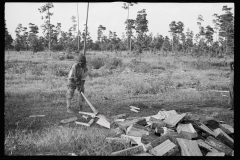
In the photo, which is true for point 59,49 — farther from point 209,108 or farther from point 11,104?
point 209,108

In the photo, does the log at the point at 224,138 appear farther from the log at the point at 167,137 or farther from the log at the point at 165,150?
the log at the point at 165,150

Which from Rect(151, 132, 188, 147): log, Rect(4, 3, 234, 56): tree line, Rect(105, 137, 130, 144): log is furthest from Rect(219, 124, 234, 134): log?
Rect(4, 3, 234, 56): tree line

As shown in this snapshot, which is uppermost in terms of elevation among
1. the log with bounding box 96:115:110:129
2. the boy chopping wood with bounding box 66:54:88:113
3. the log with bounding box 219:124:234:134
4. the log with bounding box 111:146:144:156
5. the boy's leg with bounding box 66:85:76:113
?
the boy chopping wood with bounding box 66:54:88:113

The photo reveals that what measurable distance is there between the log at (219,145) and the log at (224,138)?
0.63 ft

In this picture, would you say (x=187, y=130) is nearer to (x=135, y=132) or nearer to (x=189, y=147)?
(x=189, y=147)

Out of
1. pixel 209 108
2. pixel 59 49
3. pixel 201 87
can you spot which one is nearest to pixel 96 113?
pixel 209 108

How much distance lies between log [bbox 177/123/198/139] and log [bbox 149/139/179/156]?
484 mm

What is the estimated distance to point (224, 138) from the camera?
4207 millimetres

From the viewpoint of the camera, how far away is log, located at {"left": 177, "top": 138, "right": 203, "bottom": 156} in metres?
3.57

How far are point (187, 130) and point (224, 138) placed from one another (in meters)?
0.84

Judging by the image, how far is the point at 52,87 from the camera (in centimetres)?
980

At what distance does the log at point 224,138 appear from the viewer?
415cm

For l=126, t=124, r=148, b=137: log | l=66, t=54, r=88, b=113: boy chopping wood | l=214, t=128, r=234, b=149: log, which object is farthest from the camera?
l=66, t=54, r=88, b=113: boy chopping wood

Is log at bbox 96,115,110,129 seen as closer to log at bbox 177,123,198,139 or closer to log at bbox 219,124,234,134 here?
log at bbox 177,123,198,139
